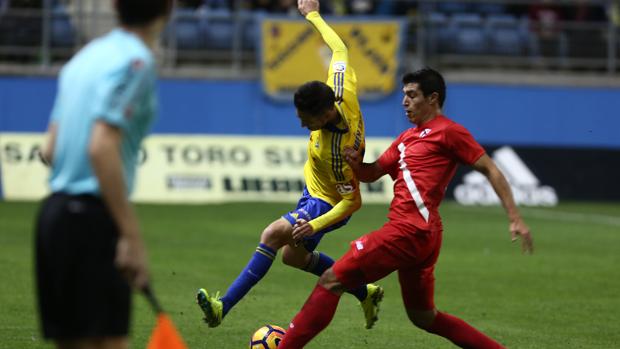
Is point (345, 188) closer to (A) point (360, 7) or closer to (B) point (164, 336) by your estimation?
(B) point (164, 336)

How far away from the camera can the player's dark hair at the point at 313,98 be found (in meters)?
7.89

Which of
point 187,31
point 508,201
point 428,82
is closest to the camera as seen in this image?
point 508,201

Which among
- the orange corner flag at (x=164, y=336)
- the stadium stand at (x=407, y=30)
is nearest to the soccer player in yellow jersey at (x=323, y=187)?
the orange corner flag at (x=164, y=336)

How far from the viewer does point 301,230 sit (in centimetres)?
824

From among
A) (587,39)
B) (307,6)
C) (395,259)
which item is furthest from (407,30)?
(395,259)

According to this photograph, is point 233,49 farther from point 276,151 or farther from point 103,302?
point 103,302

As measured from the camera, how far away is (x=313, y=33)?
944 inches

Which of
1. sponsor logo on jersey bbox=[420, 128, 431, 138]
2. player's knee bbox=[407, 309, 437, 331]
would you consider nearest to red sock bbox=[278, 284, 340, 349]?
player's knee bbox=[407, 309, 437, 331]

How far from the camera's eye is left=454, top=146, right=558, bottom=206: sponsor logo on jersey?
23516 millimetres

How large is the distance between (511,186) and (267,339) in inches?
633

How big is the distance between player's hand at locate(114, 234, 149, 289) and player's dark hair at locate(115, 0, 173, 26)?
0.90 m

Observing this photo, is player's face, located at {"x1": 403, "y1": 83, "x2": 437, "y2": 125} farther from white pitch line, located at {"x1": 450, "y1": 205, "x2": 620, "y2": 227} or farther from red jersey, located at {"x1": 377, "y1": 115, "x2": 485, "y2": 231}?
white pitch line, located at {"x1": 450, "y1": 205, "x2": 620, "y2": 227}

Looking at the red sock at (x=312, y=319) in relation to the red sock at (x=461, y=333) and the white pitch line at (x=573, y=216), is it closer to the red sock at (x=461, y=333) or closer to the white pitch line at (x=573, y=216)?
the red sock at (x=461, y=333)

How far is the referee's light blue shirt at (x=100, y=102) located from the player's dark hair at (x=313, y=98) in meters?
3.23
